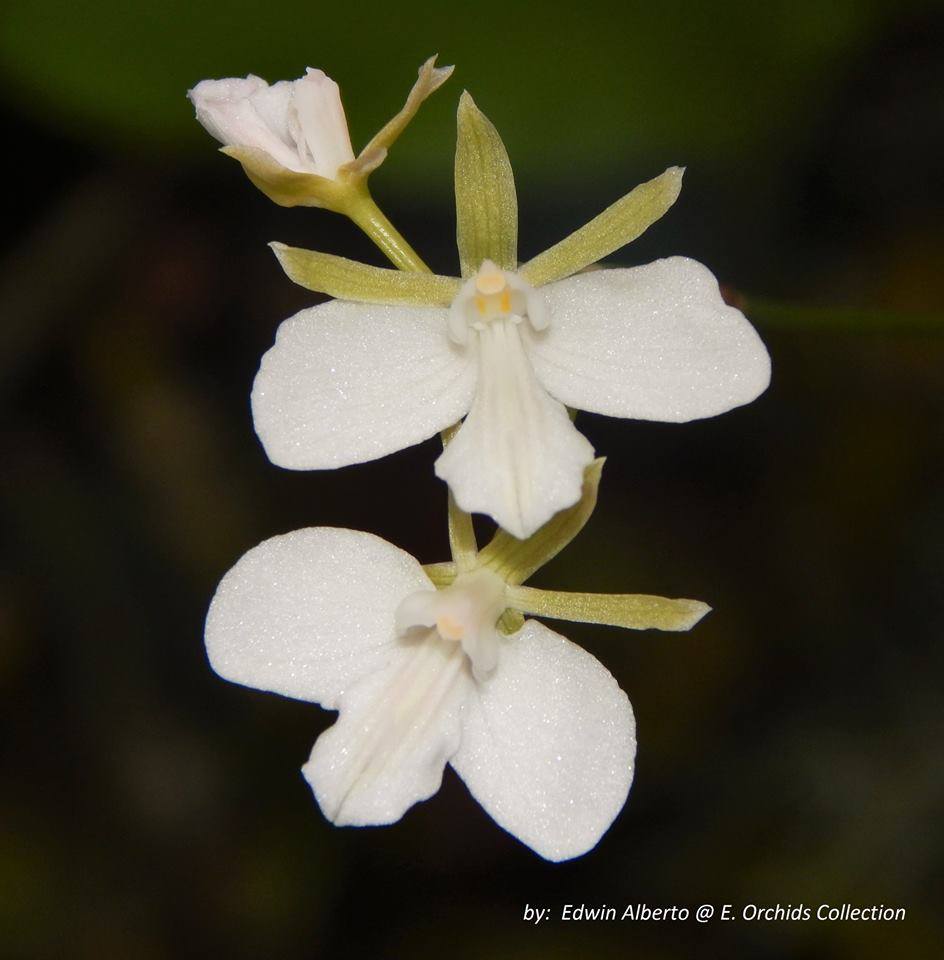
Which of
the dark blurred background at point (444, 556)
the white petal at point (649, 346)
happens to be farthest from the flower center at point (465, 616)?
the dark blurred background at point (444, 556)

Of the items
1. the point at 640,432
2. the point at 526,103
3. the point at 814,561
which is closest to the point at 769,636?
the point at 814,561

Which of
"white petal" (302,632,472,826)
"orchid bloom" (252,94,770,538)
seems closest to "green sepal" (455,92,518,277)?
"orchid bloom" (252,94,770,538)

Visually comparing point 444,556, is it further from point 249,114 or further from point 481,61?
point 249,114

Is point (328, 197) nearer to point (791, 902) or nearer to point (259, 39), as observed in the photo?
point (259, 39)

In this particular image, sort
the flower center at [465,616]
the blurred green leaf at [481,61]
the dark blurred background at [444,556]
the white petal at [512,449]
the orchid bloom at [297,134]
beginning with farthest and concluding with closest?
the dark blurred background at [444,556] < the blurred green leaf at [481,61] < the orchid bloom at [297,134] < the flower center at [465,616] < the white petal at [512,449]

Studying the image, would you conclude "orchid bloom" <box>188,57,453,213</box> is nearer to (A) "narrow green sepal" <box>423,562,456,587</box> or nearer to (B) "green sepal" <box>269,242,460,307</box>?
(B) "green sepal" <box>269,242,460,307</box>

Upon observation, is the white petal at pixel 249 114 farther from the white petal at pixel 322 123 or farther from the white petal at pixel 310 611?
the white petal at pixel 310 611
